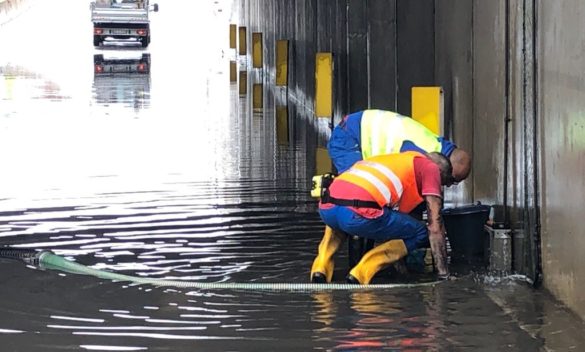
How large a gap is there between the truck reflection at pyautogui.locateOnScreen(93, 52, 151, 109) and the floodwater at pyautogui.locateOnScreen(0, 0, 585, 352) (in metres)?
1.73

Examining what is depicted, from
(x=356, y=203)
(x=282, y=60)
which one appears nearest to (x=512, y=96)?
(x=356, y=203)

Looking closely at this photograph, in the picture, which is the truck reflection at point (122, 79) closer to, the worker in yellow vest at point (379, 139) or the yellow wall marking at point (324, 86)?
the yellow wall marking at point (324, 86)

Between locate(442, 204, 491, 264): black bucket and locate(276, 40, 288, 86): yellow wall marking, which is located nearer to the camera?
locate(442, 204, 491, 264): black bucket

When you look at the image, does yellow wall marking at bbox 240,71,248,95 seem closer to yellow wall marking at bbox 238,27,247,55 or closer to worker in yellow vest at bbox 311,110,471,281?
yellow wall marking at bbox 238,27,247,55

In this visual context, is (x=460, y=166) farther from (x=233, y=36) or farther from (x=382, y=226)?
(x=233, y=36)

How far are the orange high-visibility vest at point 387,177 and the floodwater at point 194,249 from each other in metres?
0.62

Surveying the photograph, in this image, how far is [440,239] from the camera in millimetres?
6277

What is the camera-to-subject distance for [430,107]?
348 inches

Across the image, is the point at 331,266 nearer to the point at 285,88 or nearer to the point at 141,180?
the point at 141,180

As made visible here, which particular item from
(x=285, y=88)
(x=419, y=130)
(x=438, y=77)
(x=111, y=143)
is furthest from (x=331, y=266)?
(x=285, y=88)

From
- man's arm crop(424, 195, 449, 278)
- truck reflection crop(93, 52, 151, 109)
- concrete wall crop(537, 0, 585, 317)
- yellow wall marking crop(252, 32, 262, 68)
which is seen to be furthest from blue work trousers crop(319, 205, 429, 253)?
yellow wall marking crop(252, 32, 262, 68)

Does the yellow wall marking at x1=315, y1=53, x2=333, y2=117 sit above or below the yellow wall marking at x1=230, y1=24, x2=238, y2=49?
below

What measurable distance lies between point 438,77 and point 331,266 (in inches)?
160

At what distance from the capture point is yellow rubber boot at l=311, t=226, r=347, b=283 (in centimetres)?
646
